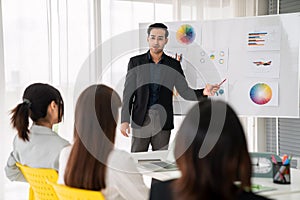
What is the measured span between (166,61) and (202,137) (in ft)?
8.40

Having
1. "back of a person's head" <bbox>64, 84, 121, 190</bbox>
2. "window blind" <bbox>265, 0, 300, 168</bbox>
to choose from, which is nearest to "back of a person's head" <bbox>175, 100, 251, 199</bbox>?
"back of a person's head" <bbox>64, 84, 121, 190</bbox>

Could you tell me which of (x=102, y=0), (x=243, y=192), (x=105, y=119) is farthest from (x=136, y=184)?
(x=102, y=0)

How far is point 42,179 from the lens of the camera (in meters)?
1.92

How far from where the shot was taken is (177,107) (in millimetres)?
3842

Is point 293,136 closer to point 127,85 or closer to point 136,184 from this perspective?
point 127,85

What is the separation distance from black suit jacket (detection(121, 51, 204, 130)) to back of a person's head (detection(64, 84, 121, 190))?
1779mm

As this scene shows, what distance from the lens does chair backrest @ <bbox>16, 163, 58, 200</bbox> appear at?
1879 millimetres

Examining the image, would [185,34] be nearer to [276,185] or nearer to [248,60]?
[248,60]

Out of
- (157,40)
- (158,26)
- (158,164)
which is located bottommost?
(158,164)

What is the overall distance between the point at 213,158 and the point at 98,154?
0.66m

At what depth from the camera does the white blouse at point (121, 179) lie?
1.69 metres

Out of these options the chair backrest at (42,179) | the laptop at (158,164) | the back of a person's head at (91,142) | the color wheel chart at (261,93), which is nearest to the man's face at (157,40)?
the color wheel chart at (261,93)

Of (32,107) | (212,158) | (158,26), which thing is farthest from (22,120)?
(158,26)

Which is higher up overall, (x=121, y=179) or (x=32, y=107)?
(x=32, y=107)
